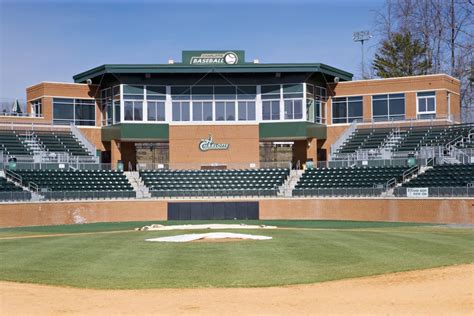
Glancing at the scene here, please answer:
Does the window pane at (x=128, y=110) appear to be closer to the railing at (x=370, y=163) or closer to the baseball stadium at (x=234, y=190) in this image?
the baseball stadium at (x=234, y=190)

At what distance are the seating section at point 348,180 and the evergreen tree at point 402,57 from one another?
95.8ft

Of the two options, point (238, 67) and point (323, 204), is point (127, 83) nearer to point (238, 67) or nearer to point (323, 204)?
point (238, 67)

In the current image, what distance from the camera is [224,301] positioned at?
17.4m

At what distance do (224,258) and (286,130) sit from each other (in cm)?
3879

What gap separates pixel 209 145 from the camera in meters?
64.1

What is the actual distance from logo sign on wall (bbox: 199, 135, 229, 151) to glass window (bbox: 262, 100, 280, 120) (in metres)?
4.50

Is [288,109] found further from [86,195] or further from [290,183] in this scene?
[86,195]

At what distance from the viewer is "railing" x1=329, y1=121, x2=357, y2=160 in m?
63.6

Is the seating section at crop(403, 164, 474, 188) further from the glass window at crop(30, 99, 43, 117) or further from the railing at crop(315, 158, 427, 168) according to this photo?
the glass window at crop(30, 99, 43, 117)

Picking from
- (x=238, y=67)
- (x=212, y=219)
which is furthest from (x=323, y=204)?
(x=238, y=67)

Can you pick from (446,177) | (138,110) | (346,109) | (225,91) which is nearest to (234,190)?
(225,91)

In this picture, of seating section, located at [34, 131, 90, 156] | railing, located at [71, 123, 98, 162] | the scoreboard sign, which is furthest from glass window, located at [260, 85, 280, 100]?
the scoreboard sign

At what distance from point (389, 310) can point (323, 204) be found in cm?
3773

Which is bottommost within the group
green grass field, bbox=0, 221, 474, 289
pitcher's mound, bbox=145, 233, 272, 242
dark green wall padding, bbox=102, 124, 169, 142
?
green grass field, bbox=0, 221, 474, 289
